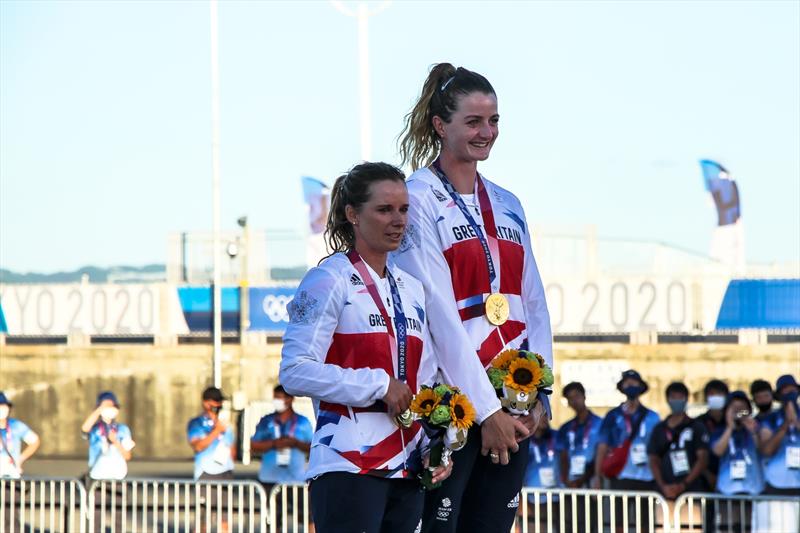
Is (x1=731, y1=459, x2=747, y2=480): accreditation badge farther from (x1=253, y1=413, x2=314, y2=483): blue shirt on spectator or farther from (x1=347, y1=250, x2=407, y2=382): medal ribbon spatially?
(x1=347, y1=250, x2=407, y2=382): medal ribbon

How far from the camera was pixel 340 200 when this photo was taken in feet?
18.1

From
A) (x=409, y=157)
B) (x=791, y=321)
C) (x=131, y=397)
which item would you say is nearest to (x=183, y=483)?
(x=409, y=157)

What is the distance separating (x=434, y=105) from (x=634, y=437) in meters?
8.29

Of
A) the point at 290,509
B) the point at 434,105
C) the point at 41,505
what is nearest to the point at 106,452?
the point at 41,505

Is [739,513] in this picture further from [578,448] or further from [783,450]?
[578,448]

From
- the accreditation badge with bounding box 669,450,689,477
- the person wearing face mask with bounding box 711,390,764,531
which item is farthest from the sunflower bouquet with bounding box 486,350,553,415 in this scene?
the accreditation badge with bounding box 669,450,689,477

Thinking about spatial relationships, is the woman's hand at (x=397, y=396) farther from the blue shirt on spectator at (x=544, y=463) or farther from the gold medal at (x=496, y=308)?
the blue shirt on spectator at (x=544, y=463)

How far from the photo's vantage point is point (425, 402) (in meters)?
5.23

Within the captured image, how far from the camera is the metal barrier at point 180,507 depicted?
1223 centimetres

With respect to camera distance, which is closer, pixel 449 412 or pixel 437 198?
pixel 449 412

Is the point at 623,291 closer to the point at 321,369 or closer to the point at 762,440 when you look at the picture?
the point at 762,440

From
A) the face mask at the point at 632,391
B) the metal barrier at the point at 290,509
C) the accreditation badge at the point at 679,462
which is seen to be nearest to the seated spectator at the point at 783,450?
the accreditation badge at the point at 679,462

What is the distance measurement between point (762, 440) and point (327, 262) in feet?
26.8

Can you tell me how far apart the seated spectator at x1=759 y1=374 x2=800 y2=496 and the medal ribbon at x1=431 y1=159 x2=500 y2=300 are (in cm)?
780
